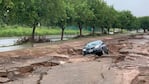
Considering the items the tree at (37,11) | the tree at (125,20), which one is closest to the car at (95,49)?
the tree at (37,11)

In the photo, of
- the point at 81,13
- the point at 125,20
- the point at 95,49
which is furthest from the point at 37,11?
the point at 125,20

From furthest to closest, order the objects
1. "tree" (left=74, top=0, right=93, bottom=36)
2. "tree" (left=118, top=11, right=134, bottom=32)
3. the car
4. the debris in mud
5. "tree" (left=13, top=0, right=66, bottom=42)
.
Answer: "tree" (left=118, top=11, right=134, bottom=32) < "tree" (left=74, top=0, right=93, bottom=36) < "tree" (left=13, top=0, right=66, bottom=42) < the car < the debris in mud

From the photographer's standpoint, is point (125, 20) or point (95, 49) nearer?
point (95, 49)

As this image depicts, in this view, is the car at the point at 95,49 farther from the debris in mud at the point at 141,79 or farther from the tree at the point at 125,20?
the tree at the point at 125,20

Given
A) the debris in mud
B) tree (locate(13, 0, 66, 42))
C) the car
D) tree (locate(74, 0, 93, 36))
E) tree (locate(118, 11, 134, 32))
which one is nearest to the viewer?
the debris in mud

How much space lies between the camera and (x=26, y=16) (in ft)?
167

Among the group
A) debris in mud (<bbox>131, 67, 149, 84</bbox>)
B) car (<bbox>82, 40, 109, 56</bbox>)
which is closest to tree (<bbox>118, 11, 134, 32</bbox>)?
car (<bbox>82, 40, 109, 56</bbox>)

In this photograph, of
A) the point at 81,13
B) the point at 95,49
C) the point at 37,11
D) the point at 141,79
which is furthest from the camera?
the point at 81,13

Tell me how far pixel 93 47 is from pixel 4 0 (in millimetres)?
9208

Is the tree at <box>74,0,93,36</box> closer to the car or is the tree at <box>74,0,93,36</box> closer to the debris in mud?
the car

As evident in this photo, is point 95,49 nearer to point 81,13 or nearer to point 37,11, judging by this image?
point 37,11

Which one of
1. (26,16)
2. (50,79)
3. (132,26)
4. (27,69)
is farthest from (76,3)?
(132,26)

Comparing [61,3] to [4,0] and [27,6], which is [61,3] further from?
[4,0]

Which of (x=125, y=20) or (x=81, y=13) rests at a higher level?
(x=81, y=13)
